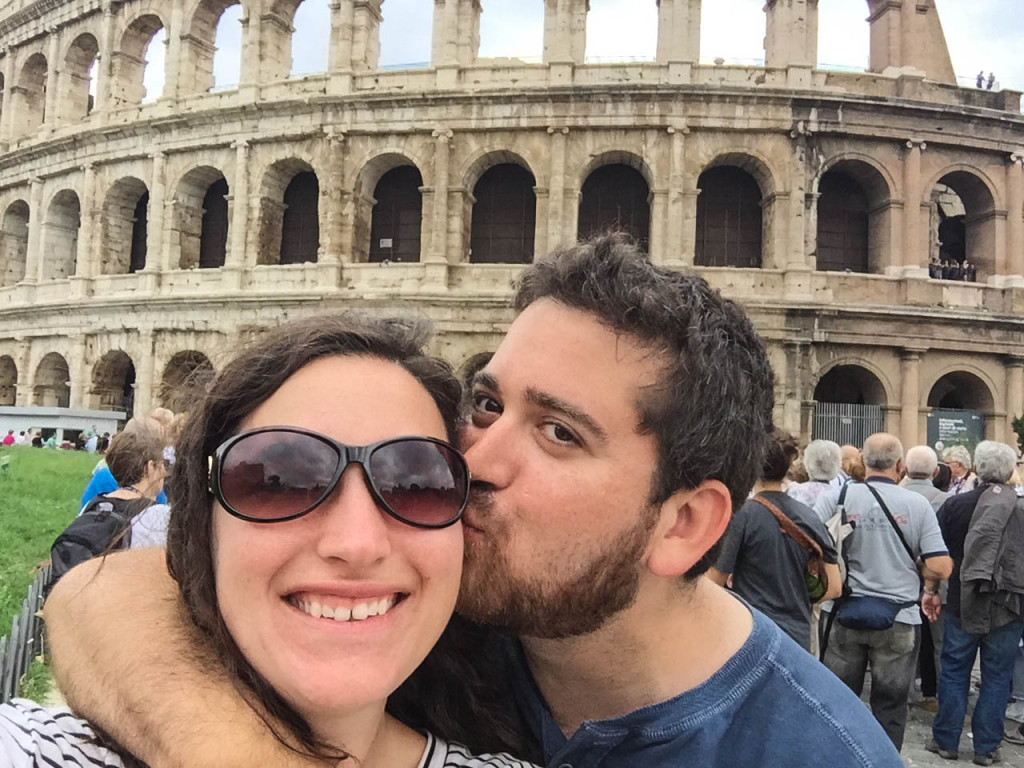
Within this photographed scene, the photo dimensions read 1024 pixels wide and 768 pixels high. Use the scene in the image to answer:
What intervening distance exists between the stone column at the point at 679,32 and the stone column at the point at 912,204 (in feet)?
16.8

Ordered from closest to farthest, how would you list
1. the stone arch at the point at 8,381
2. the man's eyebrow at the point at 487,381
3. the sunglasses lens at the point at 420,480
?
the sunglasses lens at the point at 420,480
the man's eyebrow at the point at 487,381
the stone arch at the point at 8,381

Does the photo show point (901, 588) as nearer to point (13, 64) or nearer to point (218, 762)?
point (218, 762)

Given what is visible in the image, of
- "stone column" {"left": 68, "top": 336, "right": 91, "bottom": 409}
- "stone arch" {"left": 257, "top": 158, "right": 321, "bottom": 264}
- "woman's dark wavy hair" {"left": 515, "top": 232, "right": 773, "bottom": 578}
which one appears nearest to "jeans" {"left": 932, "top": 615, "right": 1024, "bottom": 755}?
"woman's dark wavy hair" {"left": 515, "top": 232, "right": 773, "bottom": 578}

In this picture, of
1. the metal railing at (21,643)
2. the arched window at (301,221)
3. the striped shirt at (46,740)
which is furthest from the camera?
the arched window at (301,221)

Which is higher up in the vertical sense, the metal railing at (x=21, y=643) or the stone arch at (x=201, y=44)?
the stone arch at (x=201, y=44)

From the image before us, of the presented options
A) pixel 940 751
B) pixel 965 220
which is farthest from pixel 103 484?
pixel 965 220

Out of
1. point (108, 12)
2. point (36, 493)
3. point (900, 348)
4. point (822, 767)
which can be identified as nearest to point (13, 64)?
point (108, 12)

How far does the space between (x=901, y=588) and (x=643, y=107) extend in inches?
499

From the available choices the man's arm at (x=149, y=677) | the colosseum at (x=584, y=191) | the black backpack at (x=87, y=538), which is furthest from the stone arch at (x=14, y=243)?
the man's arm at (x=149, y=677)

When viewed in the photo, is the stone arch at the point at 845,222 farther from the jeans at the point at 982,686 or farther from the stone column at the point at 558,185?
the jeans at the point at 982,686

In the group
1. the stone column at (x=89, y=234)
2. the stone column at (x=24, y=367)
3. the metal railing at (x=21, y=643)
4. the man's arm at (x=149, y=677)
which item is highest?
the stone column at (x=89, y=234)

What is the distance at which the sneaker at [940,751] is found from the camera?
17.6 feet

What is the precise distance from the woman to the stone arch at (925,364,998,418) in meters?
16.7

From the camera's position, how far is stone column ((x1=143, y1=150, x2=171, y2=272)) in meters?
17.6
